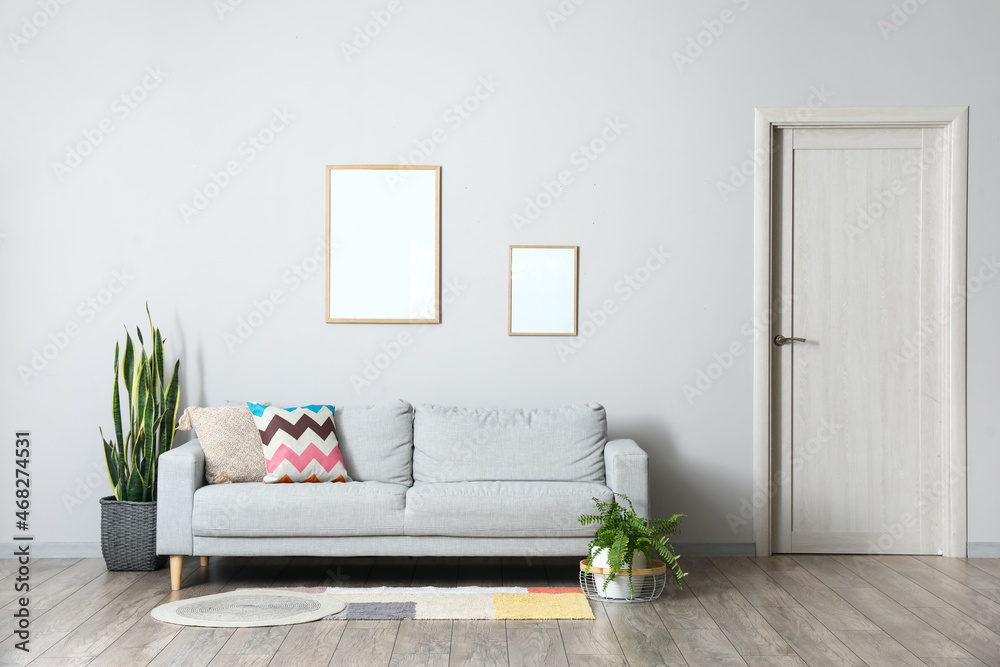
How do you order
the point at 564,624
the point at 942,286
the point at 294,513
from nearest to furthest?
the point at 564,624, the point at 294,513, the point at 942,286

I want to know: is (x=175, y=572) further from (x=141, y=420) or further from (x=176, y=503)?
(x=141, y=420)

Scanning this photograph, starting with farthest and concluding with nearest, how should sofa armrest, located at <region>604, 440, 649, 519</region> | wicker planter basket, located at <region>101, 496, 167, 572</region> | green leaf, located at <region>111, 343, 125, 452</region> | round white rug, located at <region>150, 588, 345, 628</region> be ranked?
green leaf, located at <region>111, 343, 125, 452</region> < wicker planter basket, located at <region>101, 496, 167, 572</region> < sofa armrest, located at <region>604, 440, 649, 519</region> < round white rug, located at <region>150, 588, 345, 628</region>

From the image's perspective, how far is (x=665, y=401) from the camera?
4148 millimetres

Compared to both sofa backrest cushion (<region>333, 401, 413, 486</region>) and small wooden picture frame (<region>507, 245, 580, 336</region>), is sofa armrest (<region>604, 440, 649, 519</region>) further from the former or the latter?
sofa backrest cushion (<region>333, 401, 413, 486</region>)

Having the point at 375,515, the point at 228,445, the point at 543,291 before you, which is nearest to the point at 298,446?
the point at 228,445

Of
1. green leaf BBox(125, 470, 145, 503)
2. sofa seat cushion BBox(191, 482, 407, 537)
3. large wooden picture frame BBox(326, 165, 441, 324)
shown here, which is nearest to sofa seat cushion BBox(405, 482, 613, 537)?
sofa seat cushion BBox(191, 482, 407, 537)

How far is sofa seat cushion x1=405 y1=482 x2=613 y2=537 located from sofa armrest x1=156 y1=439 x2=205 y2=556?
0.88 meters

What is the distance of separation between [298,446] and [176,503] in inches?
20.8

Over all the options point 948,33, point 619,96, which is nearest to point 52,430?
point 619,96

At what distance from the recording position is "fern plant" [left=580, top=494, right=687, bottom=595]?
126 inches

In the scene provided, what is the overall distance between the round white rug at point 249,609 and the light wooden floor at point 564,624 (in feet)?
0.21

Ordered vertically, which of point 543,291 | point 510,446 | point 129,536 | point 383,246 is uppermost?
point 383,246

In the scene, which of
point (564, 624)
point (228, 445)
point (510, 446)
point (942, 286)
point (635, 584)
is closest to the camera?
point (564, 624)

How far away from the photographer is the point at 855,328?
4.16 metres
